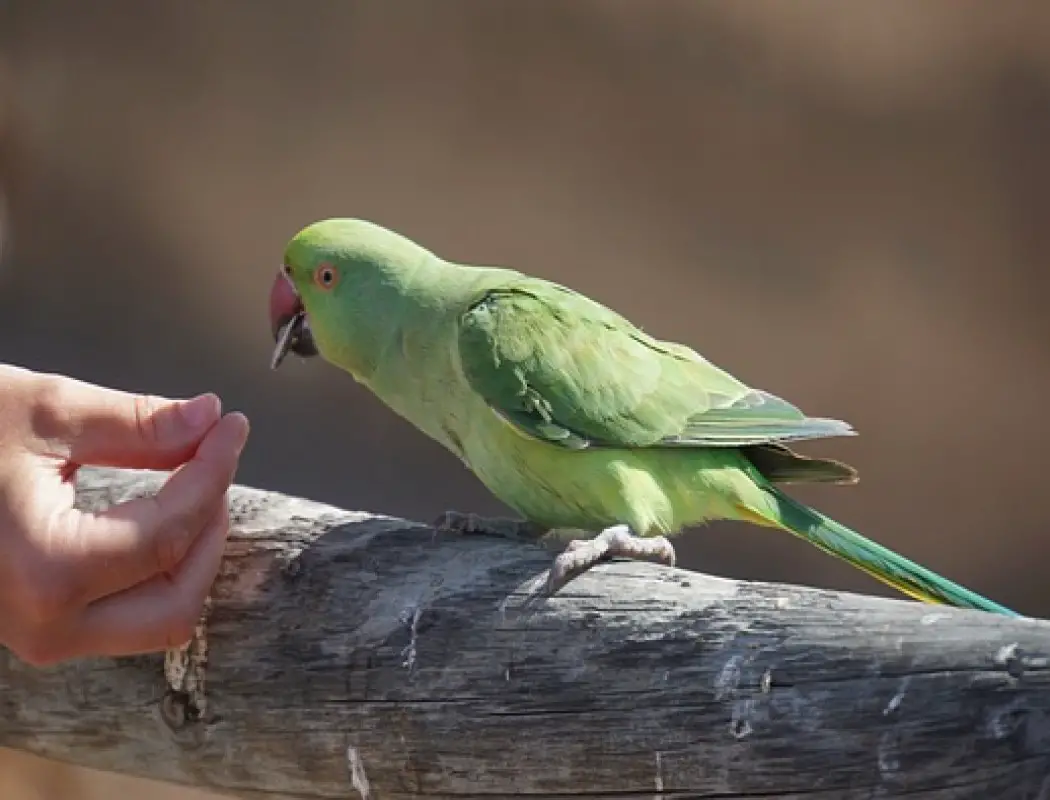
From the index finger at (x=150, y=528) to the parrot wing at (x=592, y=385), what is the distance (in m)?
0.46

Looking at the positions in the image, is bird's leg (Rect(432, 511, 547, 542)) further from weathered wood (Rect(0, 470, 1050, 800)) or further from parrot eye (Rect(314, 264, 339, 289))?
parrot eye (Rect(314, 264, 339, 289))

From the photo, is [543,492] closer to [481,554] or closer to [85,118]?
[481,554]

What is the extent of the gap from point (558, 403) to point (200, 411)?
53cm

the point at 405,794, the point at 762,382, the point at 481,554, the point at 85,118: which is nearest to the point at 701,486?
the point at 481,554

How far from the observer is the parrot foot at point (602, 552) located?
3.86 ft

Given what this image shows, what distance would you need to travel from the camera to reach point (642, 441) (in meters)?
1.69

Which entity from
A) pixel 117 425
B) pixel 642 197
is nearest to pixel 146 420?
pixel 117 425

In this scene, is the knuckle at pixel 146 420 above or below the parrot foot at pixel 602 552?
above

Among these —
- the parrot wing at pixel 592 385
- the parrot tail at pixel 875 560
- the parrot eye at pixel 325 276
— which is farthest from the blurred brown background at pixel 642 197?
the parrot tail at pixel 875 560

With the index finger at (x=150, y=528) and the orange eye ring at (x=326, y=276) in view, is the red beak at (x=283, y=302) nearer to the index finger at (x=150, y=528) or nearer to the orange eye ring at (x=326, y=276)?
the orange eye ring at (x=326, y=276)

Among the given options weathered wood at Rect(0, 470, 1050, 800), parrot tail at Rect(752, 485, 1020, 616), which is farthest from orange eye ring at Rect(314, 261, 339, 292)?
parrot tail at Rect(752, 485, 1020, 616)

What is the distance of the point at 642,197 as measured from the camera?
11.3 feet

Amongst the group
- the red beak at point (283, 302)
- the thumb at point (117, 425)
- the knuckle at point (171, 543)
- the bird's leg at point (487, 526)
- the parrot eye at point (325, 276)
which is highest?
the parrot eye at point (325, 276)

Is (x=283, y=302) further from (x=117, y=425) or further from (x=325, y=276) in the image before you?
(x=117, y=425)
